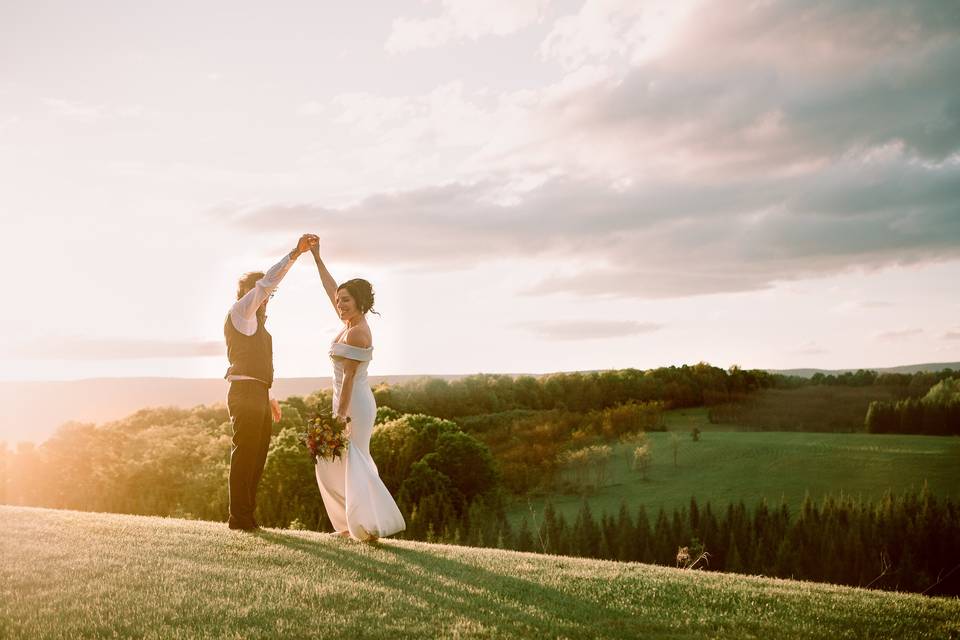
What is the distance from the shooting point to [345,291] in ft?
33.8

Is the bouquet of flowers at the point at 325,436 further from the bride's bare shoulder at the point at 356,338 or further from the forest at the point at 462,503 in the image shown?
the forest at the point at 462,503

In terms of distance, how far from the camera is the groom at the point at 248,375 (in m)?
10.1

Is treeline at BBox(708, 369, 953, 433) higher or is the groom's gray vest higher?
the groom's gray vest

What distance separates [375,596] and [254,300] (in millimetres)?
4380

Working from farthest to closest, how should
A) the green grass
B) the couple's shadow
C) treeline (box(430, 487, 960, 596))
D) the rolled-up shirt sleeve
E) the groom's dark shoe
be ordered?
treeline (box(430, 487, 960, 596)), the groom's dark shoe, the rolled-up shirt sleeve, the couple's shadow, the green grass

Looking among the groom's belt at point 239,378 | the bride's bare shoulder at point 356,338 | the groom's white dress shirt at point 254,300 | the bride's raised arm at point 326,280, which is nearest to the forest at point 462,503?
the bride's raised arm at point 326,280

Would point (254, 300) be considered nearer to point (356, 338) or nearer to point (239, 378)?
point (239, 378)

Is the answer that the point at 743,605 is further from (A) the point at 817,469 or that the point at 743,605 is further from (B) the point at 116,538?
(A) the point at 817,469

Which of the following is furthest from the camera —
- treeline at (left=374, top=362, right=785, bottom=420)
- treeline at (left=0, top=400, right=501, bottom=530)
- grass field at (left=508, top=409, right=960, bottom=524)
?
treeline at (left=374, top=362, right=785, bottom=420)

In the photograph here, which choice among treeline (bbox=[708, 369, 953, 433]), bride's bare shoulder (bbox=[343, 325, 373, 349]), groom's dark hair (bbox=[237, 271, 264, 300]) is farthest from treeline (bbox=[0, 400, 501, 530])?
treeline (bbox=[708, 369, 953, 433])

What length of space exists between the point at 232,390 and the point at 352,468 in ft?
6.20

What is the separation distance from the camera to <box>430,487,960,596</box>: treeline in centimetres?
6112

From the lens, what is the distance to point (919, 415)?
115188 millimetres

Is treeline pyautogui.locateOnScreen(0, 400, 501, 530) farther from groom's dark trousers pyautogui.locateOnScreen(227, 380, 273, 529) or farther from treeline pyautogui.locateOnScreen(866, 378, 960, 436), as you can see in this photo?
treeline pyautogui.locateOnScreen(866, 378, 960, 436)
